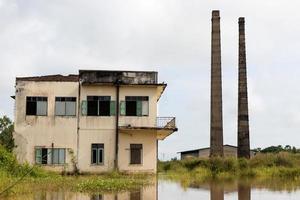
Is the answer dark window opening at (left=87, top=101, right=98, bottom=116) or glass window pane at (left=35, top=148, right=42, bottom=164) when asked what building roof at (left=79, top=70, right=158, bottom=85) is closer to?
dark window opening at (left=87, top=101, right=98, bottom=116)

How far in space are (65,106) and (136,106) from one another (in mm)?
4681

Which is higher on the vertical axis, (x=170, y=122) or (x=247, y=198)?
(x=170, y=122)

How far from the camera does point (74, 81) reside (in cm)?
3447

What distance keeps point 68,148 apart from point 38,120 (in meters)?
2.69

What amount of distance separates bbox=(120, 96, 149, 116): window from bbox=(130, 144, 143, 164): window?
2.12 metres

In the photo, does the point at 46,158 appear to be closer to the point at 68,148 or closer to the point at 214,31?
the point at 68,148

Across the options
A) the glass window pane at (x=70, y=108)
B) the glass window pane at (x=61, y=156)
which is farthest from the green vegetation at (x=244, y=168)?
the glass window pane at (x=70, y=108)

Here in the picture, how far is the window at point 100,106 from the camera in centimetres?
3406

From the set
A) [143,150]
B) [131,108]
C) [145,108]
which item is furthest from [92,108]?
[143,150]

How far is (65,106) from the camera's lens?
34250mm

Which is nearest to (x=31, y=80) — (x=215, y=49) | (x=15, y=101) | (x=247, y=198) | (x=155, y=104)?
(x=15, y=101)

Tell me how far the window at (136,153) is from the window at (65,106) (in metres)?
4.48

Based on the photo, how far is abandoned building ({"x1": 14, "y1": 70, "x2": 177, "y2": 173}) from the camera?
33750mm

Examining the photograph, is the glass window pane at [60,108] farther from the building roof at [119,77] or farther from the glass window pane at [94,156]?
the glass window pane at [94,156]
